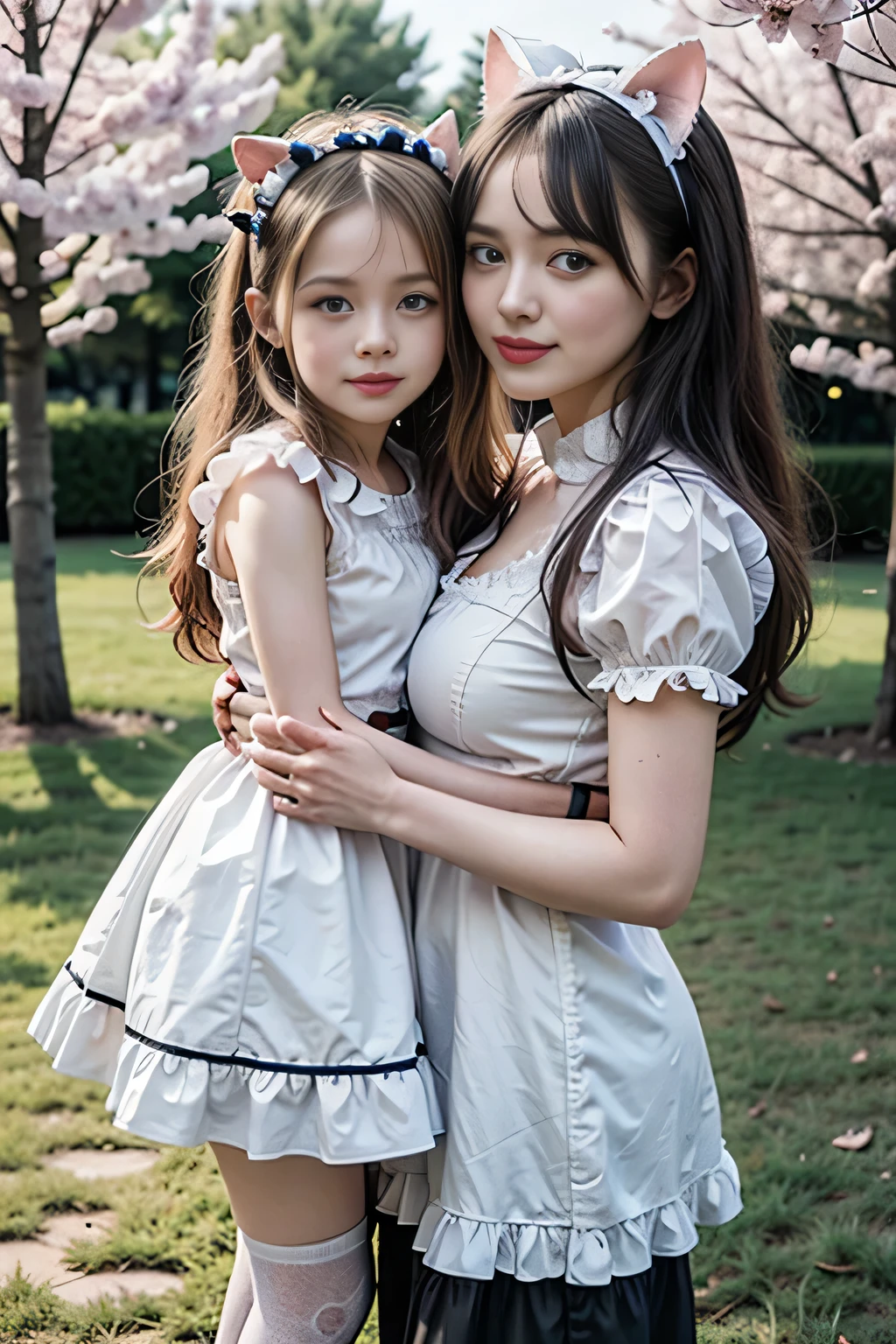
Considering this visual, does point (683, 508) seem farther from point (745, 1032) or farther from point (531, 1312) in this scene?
point (745, 1032)

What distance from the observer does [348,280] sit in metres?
1.73

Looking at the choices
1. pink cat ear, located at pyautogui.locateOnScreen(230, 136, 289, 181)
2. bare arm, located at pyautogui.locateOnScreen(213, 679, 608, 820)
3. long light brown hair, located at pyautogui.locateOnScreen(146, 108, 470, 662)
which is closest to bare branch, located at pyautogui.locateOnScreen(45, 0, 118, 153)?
long light brown hair, located at pyautogui.locateOnScreen(146, 108, 470, 662)

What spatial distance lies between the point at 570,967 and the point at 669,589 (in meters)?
0.51

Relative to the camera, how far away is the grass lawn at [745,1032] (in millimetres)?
2816

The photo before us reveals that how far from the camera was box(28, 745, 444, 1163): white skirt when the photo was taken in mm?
1642

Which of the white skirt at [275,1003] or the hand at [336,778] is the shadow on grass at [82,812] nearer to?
the white skirt at [275,1003]

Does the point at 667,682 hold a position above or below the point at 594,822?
above

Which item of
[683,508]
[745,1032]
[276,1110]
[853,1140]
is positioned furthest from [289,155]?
[745,1032]

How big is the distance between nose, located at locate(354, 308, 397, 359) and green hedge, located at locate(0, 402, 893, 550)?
13254mm

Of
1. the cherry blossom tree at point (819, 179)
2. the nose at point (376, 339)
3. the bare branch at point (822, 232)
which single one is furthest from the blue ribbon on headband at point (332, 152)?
the bare branch at point (822, 232)

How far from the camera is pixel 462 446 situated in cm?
203

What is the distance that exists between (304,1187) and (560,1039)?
1.26 ft

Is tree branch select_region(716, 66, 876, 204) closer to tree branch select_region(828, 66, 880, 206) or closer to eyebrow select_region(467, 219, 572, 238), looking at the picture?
tree branch select_region(828, 66, 880, 206)

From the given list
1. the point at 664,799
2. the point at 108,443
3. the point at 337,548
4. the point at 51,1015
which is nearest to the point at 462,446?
the point at 337,548
